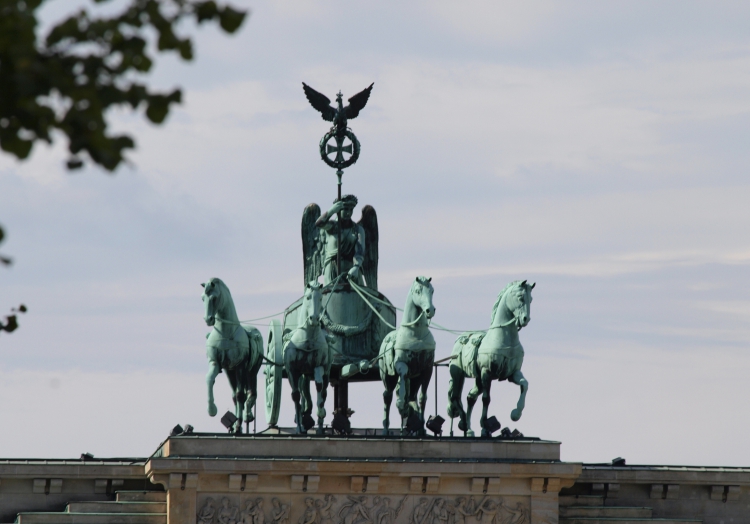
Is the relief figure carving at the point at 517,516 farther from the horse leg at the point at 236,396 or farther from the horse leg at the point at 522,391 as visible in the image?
the horse leg at the point at 236,396

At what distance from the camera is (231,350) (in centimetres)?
2889

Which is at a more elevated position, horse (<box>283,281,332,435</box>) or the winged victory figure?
the winged victory figure

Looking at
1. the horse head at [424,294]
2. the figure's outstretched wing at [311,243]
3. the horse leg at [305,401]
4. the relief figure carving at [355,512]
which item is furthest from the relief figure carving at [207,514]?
the figure's outstretched wing at [311,243]

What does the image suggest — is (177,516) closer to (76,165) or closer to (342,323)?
(342,323)

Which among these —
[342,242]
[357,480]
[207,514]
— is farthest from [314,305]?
[207,514]

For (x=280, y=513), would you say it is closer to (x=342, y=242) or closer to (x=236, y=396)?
(x=236, y=396)

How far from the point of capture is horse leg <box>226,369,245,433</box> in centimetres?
2927

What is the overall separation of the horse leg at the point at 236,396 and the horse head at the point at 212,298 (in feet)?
3.84

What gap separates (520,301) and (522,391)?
1.48 meters

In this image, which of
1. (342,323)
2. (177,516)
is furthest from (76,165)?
(342,323)

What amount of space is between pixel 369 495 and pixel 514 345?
320cm

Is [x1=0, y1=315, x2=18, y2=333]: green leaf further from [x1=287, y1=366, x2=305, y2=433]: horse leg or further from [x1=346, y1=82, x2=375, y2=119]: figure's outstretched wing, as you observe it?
[x1=346, y1=82, x2=375, y2=119]: figure's outstretched wing

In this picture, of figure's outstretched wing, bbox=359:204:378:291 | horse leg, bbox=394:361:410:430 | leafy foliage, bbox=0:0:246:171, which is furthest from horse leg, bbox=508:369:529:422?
leafy foliage, bbox=0:0:246:171

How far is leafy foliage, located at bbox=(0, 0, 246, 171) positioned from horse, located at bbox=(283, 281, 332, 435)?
2051 centimetres
